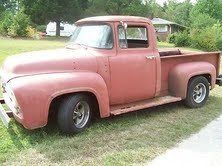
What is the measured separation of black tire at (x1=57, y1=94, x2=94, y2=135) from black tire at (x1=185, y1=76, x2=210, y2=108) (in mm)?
2764

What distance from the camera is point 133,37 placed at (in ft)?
26.0

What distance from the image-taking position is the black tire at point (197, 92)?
8.79 meters

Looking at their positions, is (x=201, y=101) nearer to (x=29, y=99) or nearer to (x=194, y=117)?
(x=194, y=117)

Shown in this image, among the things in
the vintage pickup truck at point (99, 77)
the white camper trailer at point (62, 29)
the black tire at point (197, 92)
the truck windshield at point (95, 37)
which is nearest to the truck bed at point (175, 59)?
the vintage pickup truck at point (99, 77)

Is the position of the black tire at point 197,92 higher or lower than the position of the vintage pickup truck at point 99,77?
lower

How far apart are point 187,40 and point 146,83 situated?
28.5m

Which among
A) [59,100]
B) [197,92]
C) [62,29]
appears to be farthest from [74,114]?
[62,29]

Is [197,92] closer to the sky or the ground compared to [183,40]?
closer to the ground

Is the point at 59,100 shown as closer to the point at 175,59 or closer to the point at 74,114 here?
the point at 74,114

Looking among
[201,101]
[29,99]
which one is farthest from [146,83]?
[29,99]

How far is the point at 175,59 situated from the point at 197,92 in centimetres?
102

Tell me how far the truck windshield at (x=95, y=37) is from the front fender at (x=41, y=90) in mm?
921

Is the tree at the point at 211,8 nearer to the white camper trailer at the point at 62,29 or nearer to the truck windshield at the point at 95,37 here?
the white camper trailer at the point at 62,29

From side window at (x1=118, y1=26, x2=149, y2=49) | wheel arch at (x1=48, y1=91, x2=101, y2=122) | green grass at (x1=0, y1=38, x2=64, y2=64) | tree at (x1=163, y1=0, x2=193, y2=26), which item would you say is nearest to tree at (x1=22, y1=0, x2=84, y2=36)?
green grass at (x1=0, y1=38, x2=64, y2=64)
